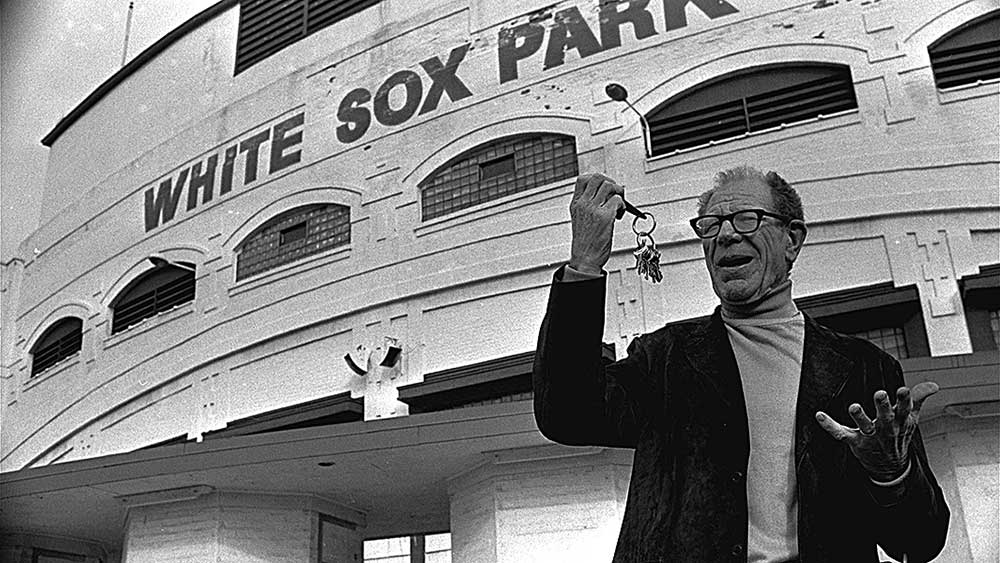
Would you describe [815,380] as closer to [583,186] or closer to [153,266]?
[583,186]

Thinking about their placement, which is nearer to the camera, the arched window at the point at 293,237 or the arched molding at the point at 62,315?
the arched window at the point at 293,237

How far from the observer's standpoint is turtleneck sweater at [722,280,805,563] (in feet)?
4.76

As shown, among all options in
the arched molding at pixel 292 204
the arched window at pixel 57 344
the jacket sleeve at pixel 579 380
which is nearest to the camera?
the jacket sleeve at pixel 579 380

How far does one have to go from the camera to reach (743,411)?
1536mm

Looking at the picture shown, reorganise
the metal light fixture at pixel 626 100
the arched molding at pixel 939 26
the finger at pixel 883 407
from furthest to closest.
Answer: the metal light fixture at pixel 626 100 → the arched molding at pixel 939 26 → the finger at pixel 883 407

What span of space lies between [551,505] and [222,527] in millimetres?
3093

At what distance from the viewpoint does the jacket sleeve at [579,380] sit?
5.01 ft

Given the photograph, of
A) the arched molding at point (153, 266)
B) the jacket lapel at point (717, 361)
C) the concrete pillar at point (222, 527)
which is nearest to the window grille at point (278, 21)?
the arched molding at point (153, 266)

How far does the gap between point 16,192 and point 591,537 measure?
4.83 metres

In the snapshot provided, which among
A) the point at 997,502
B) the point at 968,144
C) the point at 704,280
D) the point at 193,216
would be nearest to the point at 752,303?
the point at 997,502

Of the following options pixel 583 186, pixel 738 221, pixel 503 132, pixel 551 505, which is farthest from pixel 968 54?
pixel 583 186

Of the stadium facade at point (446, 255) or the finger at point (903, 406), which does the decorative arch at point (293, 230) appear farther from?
the finger at point (903, 406)

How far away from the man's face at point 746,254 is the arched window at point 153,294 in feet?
35.9

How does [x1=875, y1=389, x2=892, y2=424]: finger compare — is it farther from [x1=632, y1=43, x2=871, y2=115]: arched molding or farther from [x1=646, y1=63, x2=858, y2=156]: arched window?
[x1=632, y1=43, x2=871, y2=115]: arched molding
